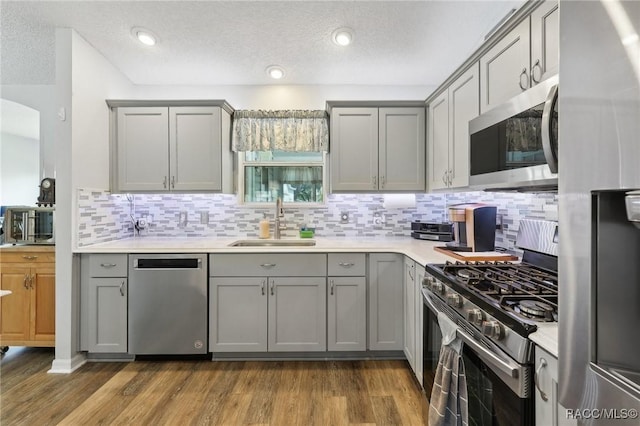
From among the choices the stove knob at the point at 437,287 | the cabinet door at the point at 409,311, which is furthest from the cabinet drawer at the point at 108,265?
the stove knob at the point at 437,287

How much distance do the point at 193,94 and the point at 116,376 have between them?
260 cm

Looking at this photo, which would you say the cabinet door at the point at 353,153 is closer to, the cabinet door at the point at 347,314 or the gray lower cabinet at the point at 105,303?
the cabinet door at the point at 347,314

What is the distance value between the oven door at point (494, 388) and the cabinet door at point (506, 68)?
1212 millimetres

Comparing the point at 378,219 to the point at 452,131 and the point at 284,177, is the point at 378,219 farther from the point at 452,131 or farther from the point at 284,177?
the point at 452,131

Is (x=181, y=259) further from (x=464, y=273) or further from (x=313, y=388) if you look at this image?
(x=464, y=273)

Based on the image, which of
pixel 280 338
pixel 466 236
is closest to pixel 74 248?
pixel 280 338

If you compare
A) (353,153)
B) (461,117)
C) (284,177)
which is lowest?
(284,177)

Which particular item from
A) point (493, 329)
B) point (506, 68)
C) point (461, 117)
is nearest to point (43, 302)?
point (493, 329)

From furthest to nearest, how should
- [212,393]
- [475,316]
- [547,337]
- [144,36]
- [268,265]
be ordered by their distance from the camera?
1. [268,265]
2. [144,36]
3. [212,393]
4. [475,316]
5. [547,337]

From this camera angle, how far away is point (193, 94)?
3.46 metres

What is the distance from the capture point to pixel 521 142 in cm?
142

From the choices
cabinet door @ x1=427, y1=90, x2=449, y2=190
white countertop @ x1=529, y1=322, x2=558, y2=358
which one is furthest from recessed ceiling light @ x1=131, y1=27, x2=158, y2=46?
white countertop @ x1=529, y1=322, x2=558, y2=358

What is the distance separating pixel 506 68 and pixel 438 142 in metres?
1.03

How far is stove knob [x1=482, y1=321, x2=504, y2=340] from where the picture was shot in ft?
3.71
